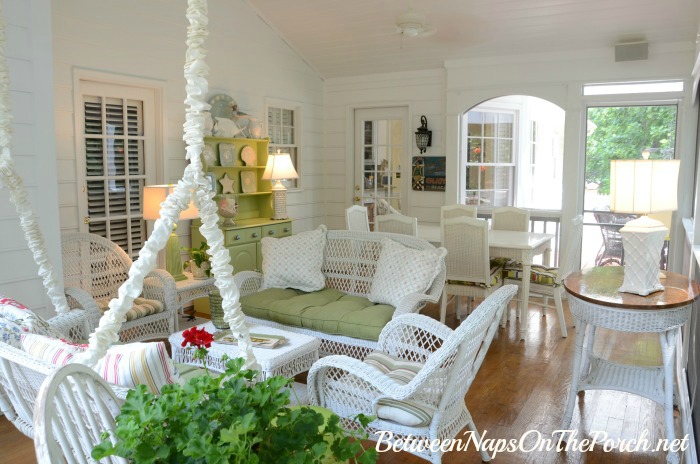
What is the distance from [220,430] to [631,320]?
7.04 ft

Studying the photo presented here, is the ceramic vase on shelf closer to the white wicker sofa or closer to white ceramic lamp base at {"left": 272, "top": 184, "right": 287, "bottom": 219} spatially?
white ceramic lamp base at {"left": 272, "top": 184, "right": 287, "bottom": 219}

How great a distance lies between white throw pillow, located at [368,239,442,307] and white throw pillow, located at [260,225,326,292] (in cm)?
50

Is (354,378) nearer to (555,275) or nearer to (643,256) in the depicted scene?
(643,256)

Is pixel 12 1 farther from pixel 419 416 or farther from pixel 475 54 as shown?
pixel 475 54

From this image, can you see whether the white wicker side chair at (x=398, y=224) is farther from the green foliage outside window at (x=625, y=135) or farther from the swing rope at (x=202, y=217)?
the swing rope at (x=202, y=217)

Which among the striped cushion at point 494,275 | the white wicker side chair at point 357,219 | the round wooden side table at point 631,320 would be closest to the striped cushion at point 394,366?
the round wooden side table at point 631,320

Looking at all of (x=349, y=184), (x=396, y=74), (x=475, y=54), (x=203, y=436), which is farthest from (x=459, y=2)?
(x=203, y=436)

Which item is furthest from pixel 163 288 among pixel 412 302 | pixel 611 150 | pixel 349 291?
pixel 611 150

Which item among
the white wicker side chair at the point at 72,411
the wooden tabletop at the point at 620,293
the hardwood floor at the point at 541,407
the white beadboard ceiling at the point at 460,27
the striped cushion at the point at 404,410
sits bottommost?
the hardwood floor at the point at 541,407

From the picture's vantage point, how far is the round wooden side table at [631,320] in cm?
262

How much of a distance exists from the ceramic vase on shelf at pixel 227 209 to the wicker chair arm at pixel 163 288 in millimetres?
1326

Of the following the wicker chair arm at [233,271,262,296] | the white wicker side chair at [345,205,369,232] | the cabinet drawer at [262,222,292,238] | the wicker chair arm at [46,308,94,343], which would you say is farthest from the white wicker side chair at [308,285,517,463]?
the cabinet drawer at [262,222,292,238]

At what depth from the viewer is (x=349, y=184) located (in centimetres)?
716

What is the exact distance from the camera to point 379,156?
7.06 m
